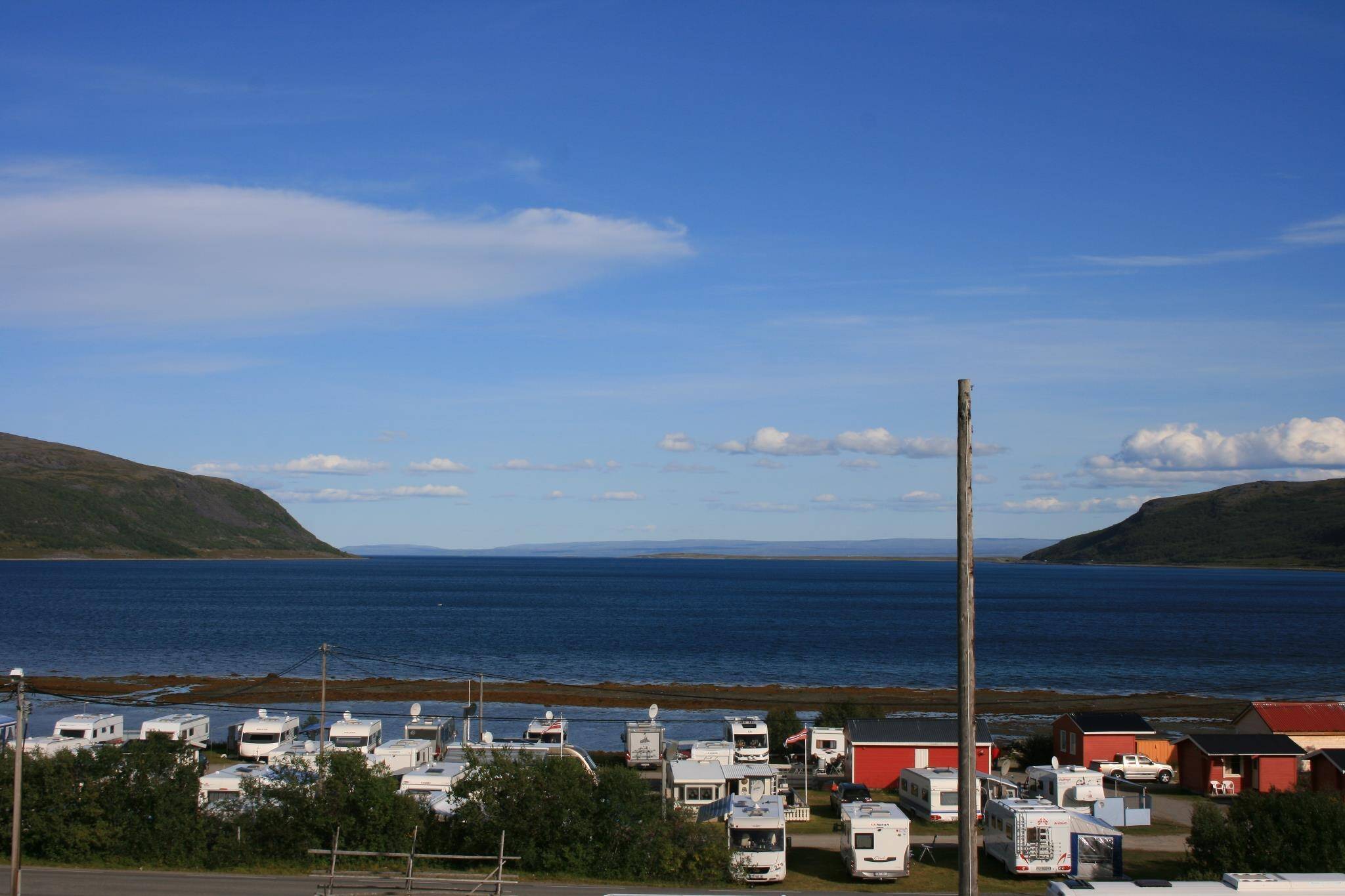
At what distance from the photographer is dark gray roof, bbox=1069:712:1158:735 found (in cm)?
3250

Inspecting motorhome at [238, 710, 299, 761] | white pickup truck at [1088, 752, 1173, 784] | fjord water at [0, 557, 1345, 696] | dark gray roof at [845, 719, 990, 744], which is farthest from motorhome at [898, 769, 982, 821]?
fjord water at [0, 557, 1345, 696]

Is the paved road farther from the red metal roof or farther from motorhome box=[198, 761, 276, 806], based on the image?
the red metal roof

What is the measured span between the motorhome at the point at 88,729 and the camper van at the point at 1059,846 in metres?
25.9

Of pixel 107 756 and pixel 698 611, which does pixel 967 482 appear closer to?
pixel 107 756

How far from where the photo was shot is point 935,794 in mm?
24875

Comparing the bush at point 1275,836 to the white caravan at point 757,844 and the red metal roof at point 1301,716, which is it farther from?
the red metal roof at point 1301,716

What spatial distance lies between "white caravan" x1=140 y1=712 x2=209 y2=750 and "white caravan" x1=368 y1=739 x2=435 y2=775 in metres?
6.57

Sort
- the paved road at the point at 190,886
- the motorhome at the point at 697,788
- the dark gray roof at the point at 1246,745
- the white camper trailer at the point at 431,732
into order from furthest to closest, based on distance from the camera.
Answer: the white camper trailer at the point at 431,732 < the dark gray roof at the point at 1246,745 < the motorhome at the point at 697,788 < the paved road at the point at 190,886

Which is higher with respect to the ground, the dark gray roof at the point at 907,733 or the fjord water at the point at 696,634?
the dark gray roof at the point at 907,733

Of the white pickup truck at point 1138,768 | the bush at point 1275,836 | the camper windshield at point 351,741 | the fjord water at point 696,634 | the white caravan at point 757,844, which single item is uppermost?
the bush at point 1275,836

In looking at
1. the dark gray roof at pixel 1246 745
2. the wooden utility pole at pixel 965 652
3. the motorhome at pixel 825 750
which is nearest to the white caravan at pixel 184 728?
the motorhome at pixel 825 750

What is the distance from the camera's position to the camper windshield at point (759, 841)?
19406 millimetres

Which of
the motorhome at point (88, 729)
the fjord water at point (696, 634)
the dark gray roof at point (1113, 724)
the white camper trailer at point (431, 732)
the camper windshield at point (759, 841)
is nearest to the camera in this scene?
the camper windshield at point (759, 841)

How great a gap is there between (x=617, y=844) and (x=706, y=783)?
577 cm
